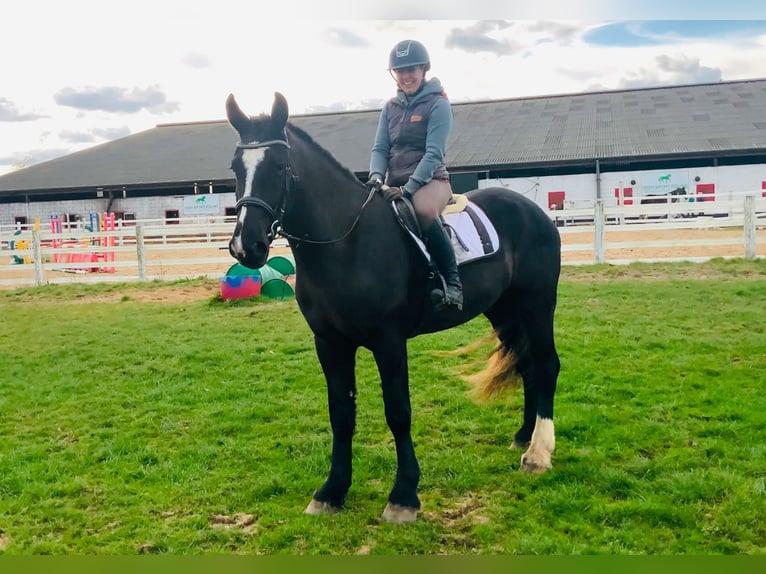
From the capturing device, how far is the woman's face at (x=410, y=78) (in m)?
3.92

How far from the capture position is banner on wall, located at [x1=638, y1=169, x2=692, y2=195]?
88.2ft

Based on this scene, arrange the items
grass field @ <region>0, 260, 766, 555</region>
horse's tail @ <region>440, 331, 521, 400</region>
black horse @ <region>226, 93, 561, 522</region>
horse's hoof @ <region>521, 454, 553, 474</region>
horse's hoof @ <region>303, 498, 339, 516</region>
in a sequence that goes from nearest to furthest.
Result: black horse @ <region>226, 93, 561, 522</region>
grass field @ <region>0, 260, 766, 555</region>
horse's hoof @ <region>303, 498, 339, 516</region>
horse's hoof @ <region>521, 454, 553, 474</region>
horse's tail @ <region>440, 331, 521, 400</region>

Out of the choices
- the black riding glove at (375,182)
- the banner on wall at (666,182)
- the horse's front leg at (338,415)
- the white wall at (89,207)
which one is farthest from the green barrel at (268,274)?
the banner on wall at (666,182)

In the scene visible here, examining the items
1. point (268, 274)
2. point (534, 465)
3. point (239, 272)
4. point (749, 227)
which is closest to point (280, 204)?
point (534, 465)

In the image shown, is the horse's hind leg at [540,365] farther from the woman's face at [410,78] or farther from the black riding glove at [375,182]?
the woman's face at [410,78]

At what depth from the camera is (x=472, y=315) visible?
14.3 feet

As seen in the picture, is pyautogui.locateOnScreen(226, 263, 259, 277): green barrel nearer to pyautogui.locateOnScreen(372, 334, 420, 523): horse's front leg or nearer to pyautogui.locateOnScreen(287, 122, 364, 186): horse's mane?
pyautogui.locateOnScreen(287, 122, 364, 186): horse's mane

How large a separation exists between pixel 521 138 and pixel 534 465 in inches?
1155

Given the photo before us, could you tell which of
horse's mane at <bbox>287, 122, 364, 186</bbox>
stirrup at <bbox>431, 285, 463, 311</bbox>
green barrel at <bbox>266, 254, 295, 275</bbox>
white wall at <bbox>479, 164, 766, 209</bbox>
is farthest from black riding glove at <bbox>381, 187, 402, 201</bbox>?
white wall at <bbox>479, 164, 766, 209</bbox>

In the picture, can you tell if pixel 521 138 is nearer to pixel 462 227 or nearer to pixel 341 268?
pixel 462 227

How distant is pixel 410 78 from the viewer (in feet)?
13.0

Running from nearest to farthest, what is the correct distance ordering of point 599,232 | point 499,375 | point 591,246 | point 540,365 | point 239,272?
point 540,365
point 499,375
point 239,272
point 599,232
point 591,246

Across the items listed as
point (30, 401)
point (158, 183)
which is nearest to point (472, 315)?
point (30, 401)

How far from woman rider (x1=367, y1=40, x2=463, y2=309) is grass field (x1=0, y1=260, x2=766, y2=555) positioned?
136cm
